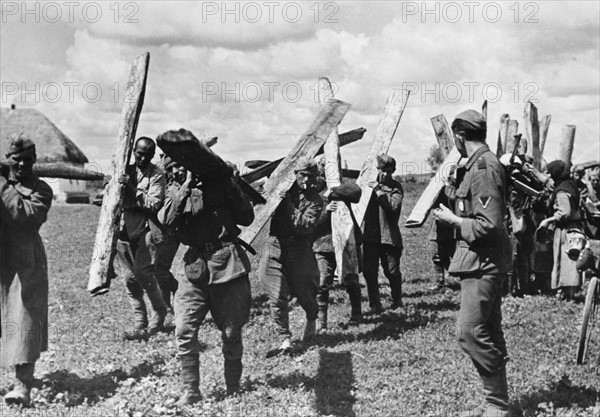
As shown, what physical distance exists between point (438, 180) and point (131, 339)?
453 cm

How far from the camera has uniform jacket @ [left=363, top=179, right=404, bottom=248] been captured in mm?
10547

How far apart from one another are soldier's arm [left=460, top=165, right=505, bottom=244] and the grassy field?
162 cm

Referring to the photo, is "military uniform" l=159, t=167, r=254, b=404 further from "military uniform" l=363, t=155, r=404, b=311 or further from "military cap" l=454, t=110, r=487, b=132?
"military uniform" l=363, t=155, r=404, b=311

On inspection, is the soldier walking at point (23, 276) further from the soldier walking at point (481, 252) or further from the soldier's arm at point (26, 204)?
the soldier walking at point (481, 252)

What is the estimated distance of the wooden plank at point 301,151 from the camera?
8.46 meters

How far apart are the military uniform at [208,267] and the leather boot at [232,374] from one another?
13 millimetres

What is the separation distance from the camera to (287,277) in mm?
8562

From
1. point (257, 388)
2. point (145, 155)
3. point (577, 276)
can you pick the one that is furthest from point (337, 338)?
point (577, 276)

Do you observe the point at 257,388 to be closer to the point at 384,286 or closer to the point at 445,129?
the point at 445,129

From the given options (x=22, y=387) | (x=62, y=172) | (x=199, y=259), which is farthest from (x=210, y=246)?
(x=22, y=387)

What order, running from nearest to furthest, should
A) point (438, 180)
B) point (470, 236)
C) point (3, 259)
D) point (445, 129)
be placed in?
point (470, 236) → point (3, 259) → point (438, 180) → point (445, 129)

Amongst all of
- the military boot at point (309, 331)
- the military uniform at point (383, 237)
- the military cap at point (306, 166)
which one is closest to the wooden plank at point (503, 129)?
the military uniform at point (383, 237)

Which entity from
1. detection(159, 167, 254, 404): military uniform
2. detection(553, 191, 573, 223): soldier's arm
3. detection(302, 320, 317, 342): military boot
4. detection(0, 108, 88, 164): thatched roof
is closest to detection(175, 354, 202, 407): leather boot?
detection(159, 167, 254, 404): military uniform

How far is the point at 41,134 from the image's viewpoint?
51469mm
